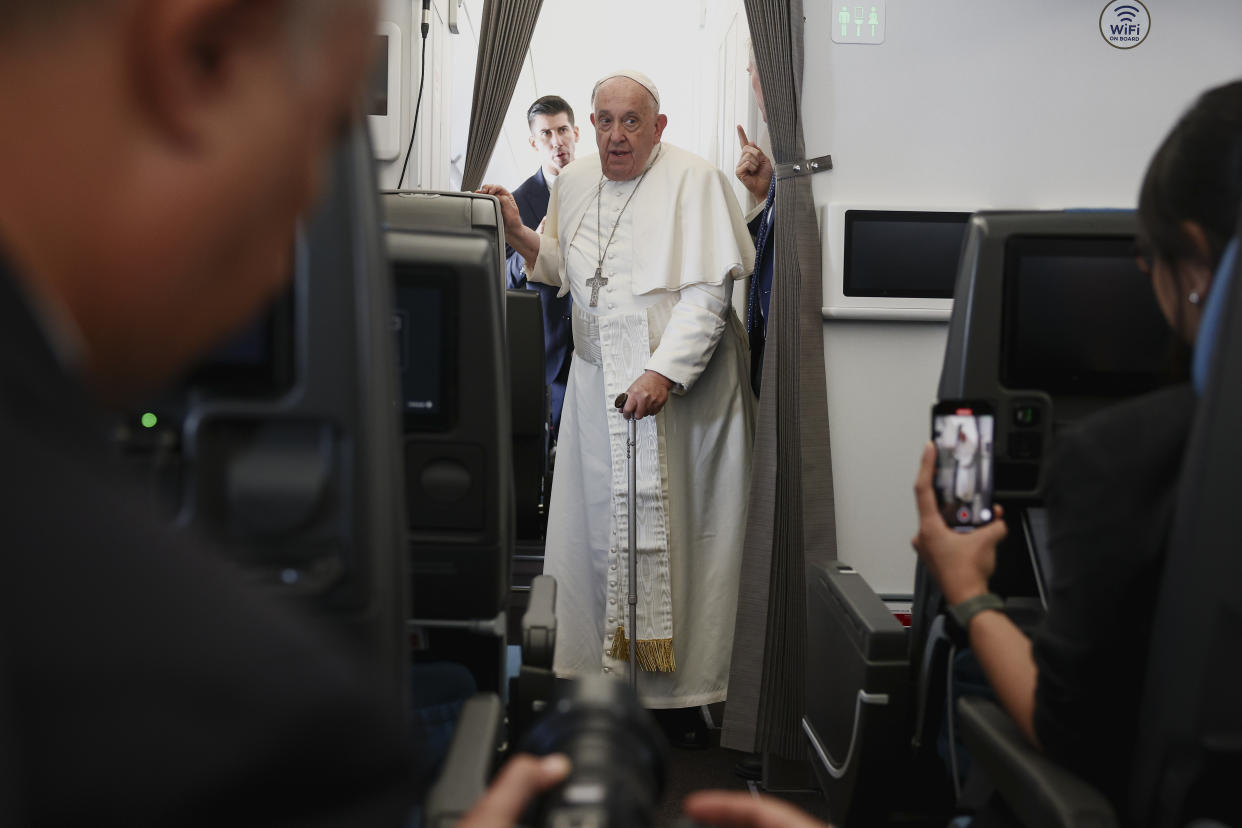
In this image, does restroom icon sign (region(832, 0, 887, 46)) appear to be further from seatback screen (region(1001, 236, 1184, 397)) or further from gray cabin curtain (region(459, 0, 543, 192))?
seatback screen (region(1001, 236, 1184, 397))

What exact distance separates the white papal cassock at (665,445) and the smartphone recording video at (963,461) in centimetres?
215

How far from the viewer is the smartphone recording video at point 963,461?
1.70 m

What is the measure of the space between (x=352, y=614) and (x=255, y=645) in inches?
25.0

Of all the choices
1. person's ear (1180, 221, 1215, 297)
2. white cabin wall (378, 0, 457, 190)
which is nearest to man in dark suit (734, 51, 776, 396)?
white cabin wall (378, 0, 457, 190)

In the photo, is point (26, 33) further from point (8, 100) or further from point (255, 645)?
point (255, 645)

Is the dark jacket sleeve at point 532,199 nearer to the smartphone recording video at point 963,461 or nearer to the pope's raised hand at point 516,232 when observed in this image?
the pope's raised hand at point 516,232

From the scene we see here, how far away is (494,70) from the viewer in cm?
468

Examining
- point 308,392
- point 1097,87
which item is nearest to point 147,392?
point 308,392

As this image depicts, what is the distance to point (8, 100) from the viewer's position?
38 centimetres

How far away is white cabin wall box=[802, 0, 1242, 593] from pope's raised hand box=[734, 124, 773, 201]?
0.41m

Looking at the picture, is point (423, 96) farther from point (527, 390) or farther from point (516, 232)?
point (527, 390)

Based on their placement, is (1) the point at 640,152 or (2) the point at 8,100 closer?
(2) the point at 8,100

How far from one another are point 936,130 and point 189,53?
393cm

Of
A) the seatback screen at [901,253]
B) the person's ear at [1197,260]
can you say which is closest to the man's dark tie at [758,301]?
the seatback screen at [901,253]
